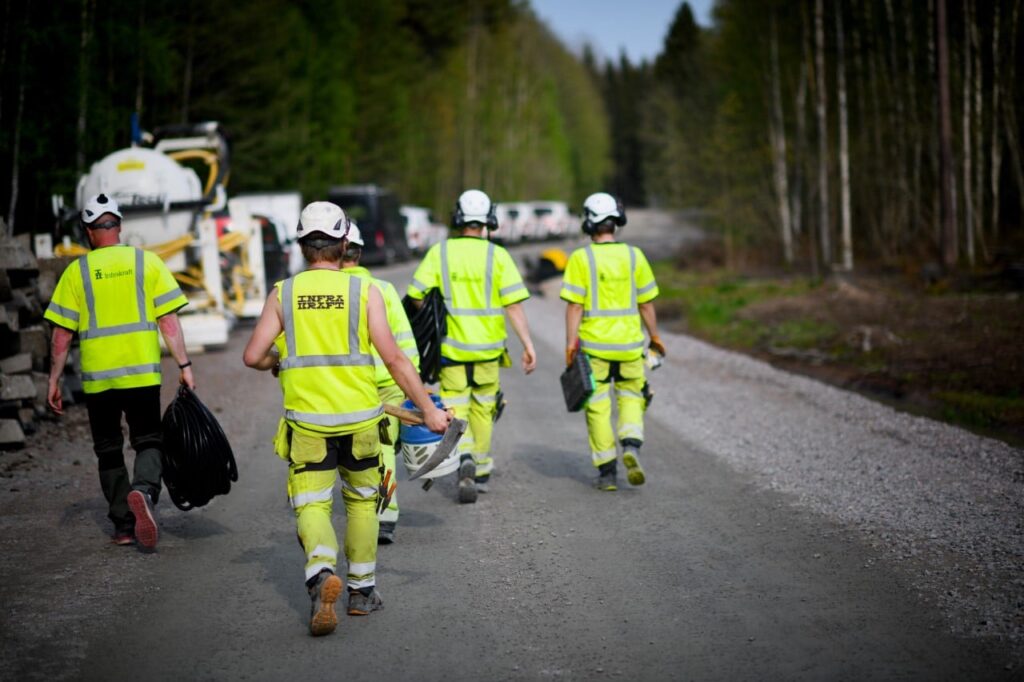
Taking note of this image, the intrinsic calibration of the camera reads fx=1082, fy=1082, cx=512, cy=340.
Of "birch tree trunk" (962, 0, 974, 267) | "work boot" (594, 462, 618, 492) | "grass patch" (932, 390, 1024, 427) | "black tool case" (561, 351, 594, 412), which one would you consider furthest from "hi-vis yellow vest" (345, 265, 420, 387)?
"birch tree trunk" (962, 0, 974, 267)

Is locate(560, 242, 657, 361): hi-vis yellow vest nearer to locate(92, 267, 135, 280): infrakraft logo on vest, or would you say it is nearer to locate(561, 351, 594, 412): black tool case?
locate(561, 351, 594, 412): black tool case

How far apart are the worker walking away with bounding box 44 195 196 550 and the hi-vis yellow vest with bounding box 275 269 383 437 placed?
1611 millimetres

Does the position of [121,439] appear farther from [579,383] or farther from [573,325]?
[573,325]

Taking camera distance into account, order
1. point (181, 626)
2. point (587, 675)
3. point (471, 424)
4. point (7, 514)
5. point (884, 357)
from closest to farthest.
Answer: point (587, 675) → point (181, 626) → point (7, 514) → point (471, 424) → point (884, 357)

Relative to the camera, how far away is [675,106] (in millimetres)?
52375

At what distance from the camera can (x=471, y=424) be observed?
304 inches

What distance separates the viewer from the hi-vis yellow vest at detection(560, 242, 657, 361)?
780 cm

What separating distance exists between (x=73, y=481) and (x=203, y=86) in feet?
82.7

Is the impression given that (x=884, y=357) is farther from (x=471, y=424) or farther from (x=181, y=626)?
(x=181, y=626)

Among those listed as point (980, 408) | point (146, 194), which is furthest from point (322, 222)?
point (146, 194)

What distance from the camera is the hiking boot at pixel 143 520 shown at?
5945 mm

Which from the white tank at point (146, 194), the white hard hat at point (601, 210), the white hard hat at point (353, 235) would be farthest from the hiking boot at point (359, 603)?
the white tank at point (146, 194)

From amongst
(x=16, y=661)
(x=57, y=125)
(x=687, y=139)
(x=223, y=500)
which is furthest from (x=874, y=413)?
(x=687, y=139)

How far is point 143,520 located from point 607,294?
11.7ft
